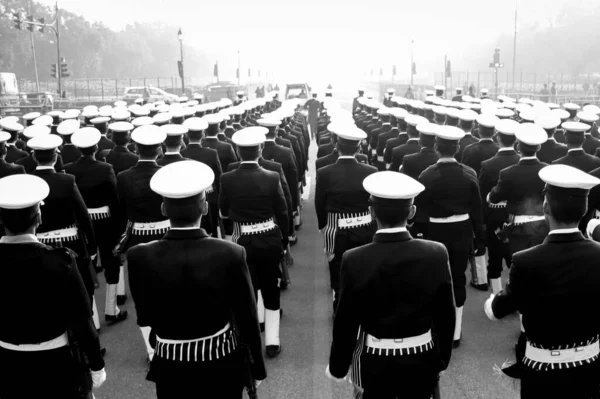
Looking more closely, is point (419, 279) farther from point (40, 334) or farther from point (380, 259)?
point (40, 334)

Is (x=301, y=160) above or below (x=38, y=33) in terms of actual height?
below

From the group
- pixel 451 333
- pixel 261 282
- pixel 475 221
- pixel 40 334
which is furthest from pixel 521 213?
pixel 40 334

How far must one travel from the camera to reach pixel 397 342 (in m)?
3.34

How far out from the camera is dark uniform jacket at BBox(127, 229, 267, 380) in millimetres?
3281

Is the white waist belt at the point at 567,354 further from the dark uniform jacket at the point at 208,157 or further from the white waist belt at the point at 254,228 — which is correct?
the dark uniform jacket at the point at 208,157

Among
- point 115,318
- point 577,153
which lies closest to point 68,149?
point 115,318

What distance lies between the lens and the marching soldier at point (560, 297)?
329cm

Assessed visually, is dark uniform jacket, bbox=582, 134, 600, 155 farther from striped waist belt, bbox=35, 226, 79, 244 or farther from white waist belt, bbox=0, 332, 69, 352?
white waist belt, bbox=0, 332, 69, 352

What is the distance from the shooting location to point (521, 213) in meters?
6.08

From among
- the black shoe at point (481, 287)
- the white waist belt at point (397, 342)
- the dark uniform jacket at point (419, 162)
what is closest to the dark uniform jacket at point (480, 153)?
the dark uniform jacket at point (419, 162)

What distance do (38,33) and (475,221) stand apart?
2903 inches

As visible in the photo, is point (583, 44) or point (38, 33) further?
point (583, 44)

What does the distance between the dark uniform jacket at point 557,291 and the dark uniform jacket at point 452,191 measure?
2351 millimetres

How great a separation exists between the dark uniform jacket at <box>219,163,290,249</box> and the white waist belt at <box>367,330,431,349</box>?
2.51m
